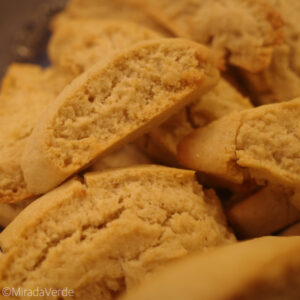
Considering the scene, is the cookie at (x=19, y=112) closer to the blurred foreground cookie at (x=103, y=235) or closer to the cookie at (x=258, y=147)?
the blurred foreground cookie at (x=103, y=235)

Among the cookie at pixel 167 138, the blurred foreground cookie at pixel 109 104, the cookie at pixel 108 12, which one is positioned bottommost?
the cookie at pixel 167 138

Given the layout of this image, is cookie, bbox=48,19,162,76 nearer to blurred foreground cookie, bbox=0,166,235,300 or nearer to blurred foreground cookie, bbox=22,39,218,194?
blurred foreground cookie, bbox=22,39,218,194

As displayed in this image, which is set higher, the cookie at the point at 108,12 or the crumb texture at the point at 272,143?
the cookie at the point at 108,12

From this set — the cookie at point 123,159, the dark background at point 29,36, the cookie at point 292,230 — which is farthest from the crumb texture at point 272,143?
the dark background at point 29,36

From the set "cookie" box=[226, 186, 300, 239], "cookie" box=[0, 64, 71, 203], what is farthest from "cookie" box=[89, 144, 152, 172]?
"cookie" box=[226, 186, 300, 239]

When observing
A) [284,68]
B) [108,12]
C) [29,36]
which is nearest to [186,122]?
[284,68]

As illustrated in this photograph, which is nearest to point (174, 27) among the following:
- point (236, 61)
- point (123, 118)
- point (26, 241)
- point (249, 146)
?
point (236, 61)
